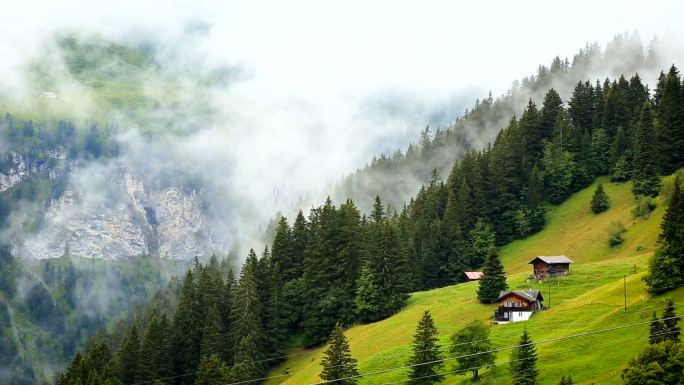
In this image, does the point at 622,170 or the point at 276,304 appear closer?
the point at 276,304

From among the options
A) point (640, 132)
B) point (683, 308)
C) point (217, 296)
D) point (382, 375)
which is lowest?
point (382, 375)

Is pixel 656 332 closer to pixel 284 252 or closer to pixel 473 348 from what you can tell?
pixel 473 348

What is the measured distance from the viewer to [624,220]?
13012cm

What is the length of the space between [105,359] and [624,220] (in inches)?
3888

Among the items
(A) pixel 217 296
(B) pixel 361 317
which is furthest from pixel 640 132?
(A) pixel 217 296

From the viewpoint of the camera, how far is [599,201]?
141000mm

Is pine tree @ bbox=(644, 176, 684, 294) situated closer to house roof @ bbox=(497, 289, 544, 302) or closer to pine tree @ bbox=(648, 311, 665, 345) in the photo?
pine tree @ bbox=(648, 311, 665, 345)

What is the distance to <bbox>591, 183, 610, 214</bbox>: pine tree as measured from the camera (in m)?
140

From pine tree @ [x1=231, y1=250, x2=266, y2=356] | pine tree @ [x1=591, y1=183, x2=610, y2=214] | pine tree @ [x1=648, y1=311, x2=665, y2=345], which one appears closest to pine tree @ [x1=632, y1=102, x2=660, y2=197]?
pine tree @ [x1=591, y1=183, x2=610, y2=214]

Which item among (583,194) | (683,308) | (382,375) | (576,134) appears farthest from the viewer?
(576,134)

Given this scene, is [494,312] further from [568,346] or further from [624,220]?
[624,220]

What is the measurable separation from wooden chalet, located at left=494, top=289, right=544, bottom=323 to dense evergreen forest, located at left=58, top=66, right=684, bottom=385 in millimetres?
23622

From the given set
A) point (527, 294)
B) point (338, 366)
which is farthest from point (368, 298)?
point (338, 366)

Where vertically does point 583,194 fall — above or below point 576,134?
below
